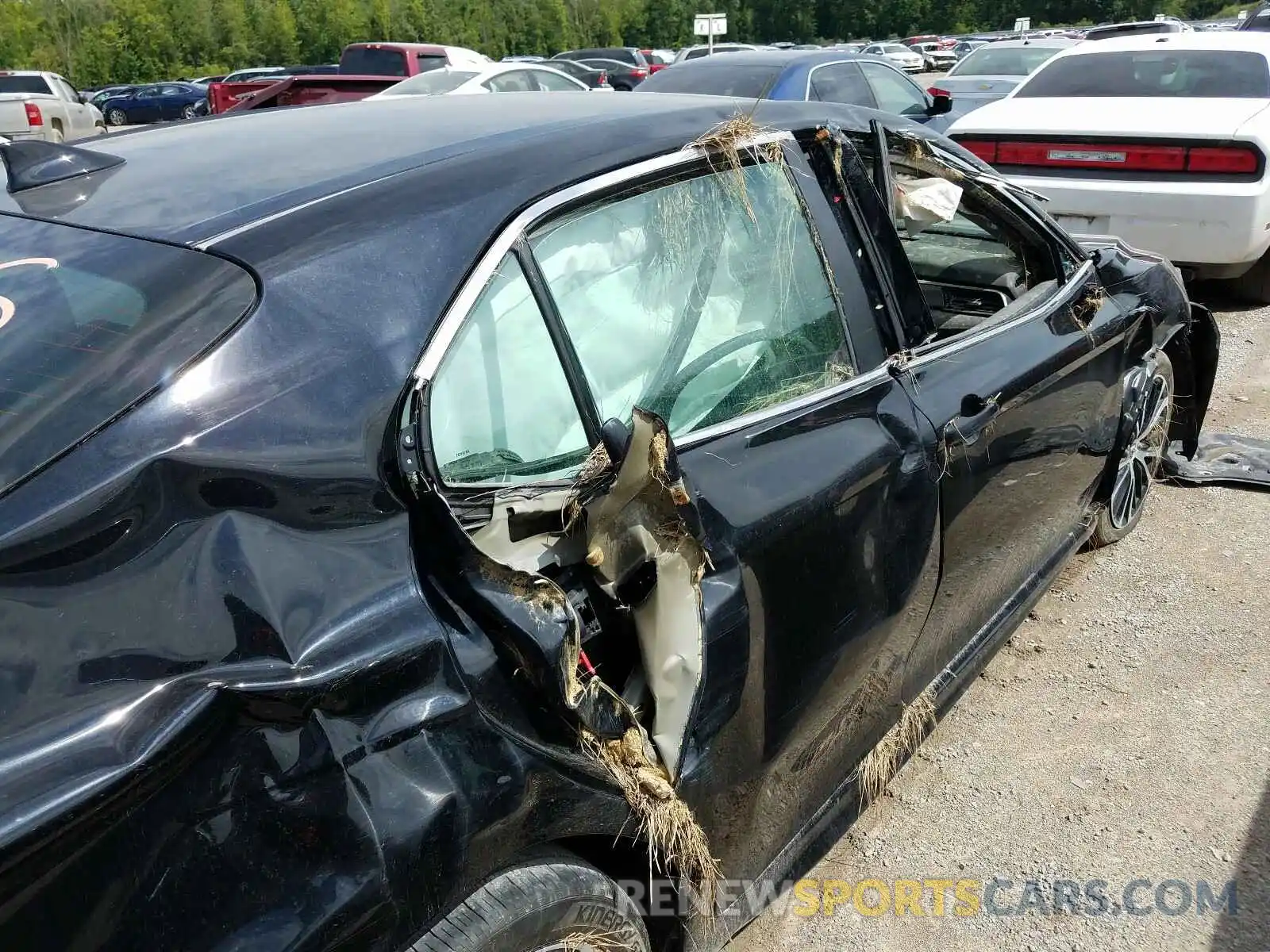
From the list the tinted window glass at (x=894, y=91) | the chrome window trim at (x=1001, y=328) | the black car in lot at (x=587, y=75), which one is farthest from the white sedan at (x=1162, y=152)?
the black car in lot at (x=587, y=75)

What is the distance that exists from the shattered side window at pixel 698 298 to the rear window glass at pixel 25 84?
21359 mm

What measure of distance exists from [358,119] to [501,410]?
931 mm

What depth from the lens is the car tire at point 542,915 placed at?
138 cm

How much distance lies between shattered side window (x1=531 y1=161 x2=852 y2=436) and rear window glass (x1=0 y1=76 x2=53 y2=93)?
21359mm

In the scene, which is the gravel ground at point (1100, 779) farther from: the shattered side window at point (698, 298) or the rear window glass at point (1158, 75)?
the rear window glass at point (1158, 75)

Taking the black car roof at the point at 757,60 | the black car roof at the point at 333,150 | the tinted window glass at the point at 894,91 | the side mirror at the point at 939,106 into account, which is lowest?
the side mirror at the point at 939,106

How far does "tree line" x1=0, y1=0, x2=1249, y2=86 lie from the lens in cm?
4284

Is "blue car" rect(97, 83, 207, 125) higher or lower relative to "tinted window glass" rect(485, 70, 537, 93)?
lower

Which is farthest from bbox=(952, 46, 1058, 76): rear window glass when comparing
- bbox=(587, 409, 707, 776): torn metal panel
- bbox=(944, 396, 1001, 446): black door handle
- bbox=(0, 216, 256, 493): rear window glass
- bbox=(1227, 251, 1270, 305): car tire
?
bbox=(0, 216, 256, 493): rear window glass

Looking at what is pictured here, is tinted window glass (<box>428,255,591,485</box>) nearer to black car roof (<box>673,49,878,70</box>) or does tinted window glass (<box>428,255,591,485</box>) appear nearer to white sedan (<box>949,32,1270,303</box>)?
white sedan (<box>949,32,1270,303</box>)

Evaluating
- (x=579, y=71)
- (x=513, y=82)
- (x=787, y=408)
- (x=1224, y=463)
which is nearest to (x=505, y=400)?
(x=787, y=408)

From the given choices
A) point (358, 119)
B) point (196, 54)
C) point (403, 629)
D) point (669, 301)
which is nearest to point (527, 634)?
point (403, 629)

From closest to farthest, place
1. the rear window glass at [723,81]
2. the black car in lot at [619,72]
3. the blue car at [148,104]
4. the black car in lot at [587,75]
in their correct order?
the rear window glass at [723,81]
the black car in lot at [619,72]
the black car in lot at [587,75]
the blue car at [148,104]

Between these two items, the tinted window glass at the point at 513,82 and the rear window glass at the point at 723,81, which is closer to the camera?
the rear window glass at the point at 723,81
